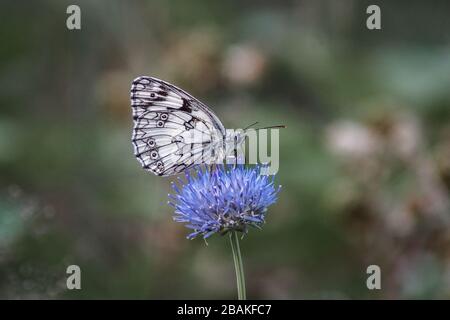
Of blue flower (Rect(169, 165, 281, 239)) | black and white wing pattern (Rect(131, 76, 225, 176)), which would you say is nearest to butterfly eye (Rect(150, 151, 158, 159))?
black and white wing pattern (Rect(131, 76, 225, 176))

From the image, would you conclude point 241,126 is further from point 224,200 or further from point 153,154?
point 224,200

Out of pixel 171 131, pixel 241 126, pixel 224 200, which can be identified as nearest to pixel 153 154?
pixel 171 131

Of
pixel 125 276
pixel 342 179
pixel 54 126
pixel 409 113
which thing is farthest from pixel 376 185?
pixel 54 126

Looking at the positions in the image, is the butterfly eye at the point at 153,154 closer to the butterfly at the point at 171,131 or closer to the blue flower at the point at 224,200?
the butterfly at the point at 171,131

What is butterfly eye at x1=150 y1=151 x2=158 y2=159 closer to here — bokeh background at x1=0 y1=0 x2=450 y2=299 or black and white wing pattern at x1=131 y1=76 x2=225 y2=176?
black and white wing pattern at x1=131 y1=76 x2=225 y2=176

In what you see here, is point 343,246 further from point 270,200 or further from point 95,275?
point 270,200

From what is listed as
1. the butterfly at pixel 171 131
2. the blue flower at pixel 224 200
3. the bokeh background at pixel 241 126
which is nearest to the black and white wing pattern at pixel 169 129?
the butterfly at pixel 171 131
